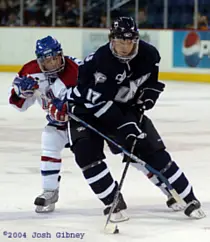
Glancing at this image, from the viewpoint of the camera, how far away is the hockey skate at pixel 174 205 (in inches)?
157

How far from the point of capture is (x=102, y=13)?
46.5ft

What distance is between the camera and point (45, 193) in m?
4.09

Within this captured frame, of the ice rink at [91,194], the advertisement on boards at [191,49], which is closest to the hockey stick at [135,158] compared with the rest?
the ice rink at [91,194]

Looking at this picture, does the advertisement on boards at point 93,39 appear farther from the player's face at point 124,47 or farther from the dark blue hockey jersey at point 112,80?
the player's face at point 124,47

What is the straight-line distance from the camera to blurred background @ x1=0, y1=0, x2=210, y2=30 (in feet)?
42.8

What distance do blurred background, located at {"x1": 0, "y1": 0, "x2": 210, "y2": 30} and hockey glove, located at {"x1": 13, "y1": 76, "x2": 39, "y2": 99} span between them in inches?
348

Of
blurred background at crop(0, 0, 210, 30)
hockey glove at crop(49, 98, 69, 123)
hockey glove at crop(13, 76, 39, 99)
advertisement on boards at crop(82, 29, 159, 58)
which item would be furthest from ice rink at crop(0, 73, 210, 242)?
advertisement on boards at crop(82, 29, 159, 58)

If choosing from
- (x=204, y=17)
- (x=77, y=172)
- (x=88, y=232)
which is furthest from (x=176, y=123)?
(x=204, y=17)

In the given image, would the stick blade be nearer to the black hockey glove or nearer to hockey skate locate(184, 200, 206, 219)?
hockey skate locate(184, 200, 206, 219)

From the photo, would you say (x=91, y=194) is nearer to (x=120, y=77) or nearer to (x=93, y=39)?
(x=120, y=77)

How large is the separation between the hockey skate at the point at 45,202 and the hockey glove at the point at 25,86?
49 centimetres

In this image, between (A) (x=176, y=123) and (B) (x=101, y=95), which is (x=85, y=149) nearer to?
(B) (x=101, y=95)

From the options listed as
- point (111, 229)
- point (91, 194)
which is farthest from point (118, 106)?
point (91, 194)

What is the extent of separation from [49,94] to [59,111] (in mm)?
212
